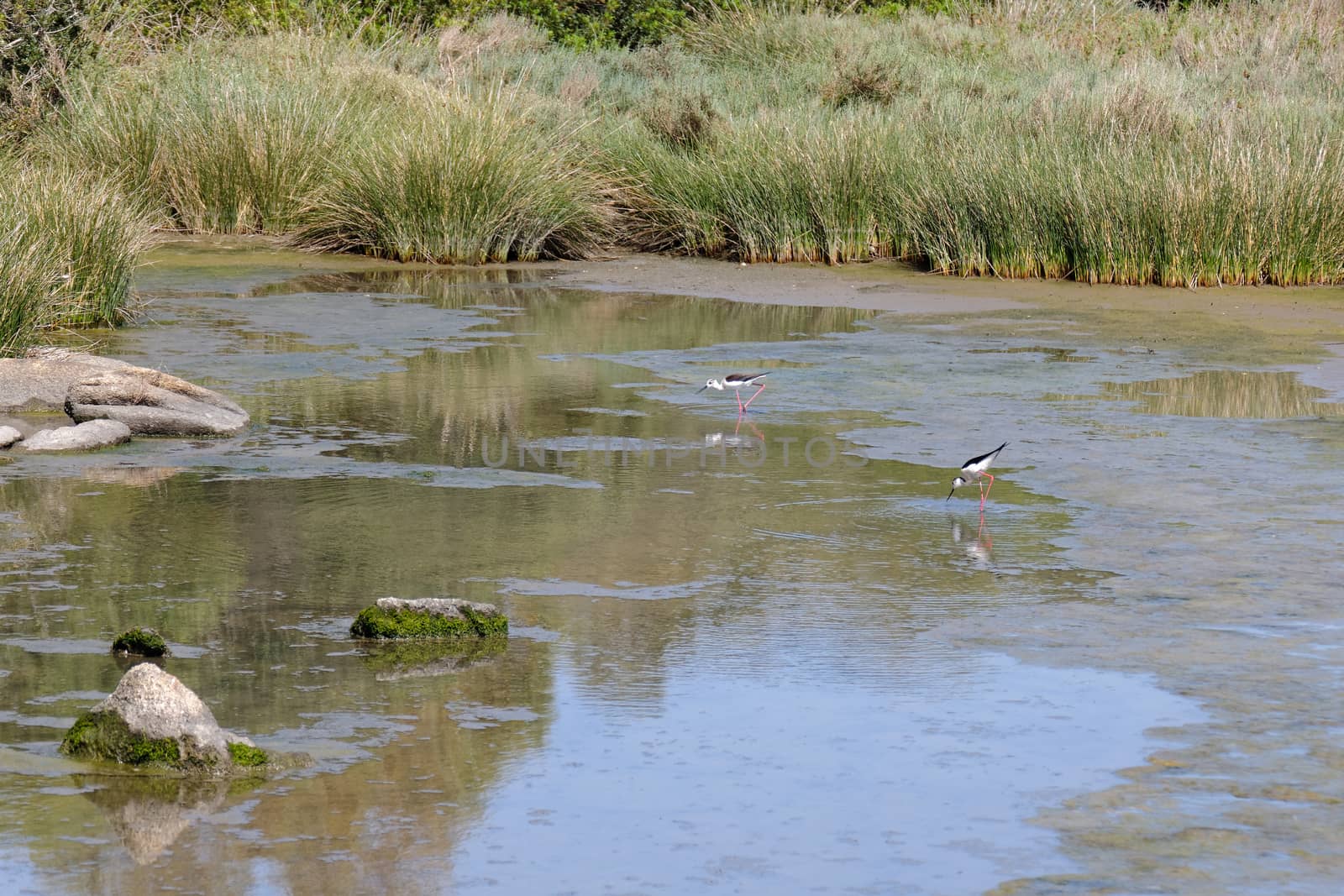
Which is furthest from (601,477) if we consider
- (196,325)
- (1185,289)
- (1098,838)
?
(1185,289)

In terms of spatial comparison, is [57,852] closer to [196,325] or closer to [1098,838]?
[1098,838]

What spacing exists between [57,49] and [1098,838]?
55.6 feet

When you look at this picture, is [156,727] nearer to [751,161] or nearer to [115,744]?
[115,744]

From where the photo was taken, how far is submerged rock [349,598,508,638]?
16.8 feet

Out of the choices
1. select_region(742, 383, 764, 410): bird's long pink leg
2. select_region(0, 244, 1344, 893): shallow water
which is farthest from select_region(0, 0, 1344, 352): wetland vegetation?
select_region(742, 383, 764, 410): bird's long pink leg

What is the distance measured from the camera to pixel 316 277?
49.1 ft

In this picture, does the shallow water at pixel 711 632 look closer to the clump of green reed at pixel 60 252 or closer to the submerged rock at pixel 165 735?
the submerged rock at pixel 165 735

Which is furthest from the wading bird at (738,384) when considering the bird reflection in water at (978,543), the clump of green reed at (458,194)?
the clump of green reed at (458,194)

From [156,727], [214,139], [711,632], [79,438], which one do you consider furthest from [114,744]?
[214,139]

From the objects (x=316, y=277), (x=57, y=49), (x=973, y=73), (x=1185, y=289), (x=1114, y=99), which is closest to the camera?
(x=1185, y=289)

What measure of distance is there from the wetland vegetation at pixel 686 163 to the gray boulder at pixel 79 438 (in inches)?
92.1

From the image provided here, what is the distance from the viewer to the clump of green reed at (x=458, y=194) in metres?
15.5

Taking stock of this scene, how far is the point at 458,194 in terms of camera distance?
15711mm

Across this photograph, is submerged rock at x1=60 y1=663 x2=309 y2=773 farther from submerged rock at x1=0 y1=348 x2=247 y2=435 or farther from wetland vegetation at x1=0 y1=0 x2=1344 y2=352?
wetland vegetation at x1=0 y1=0 x2=1344 y2=352
